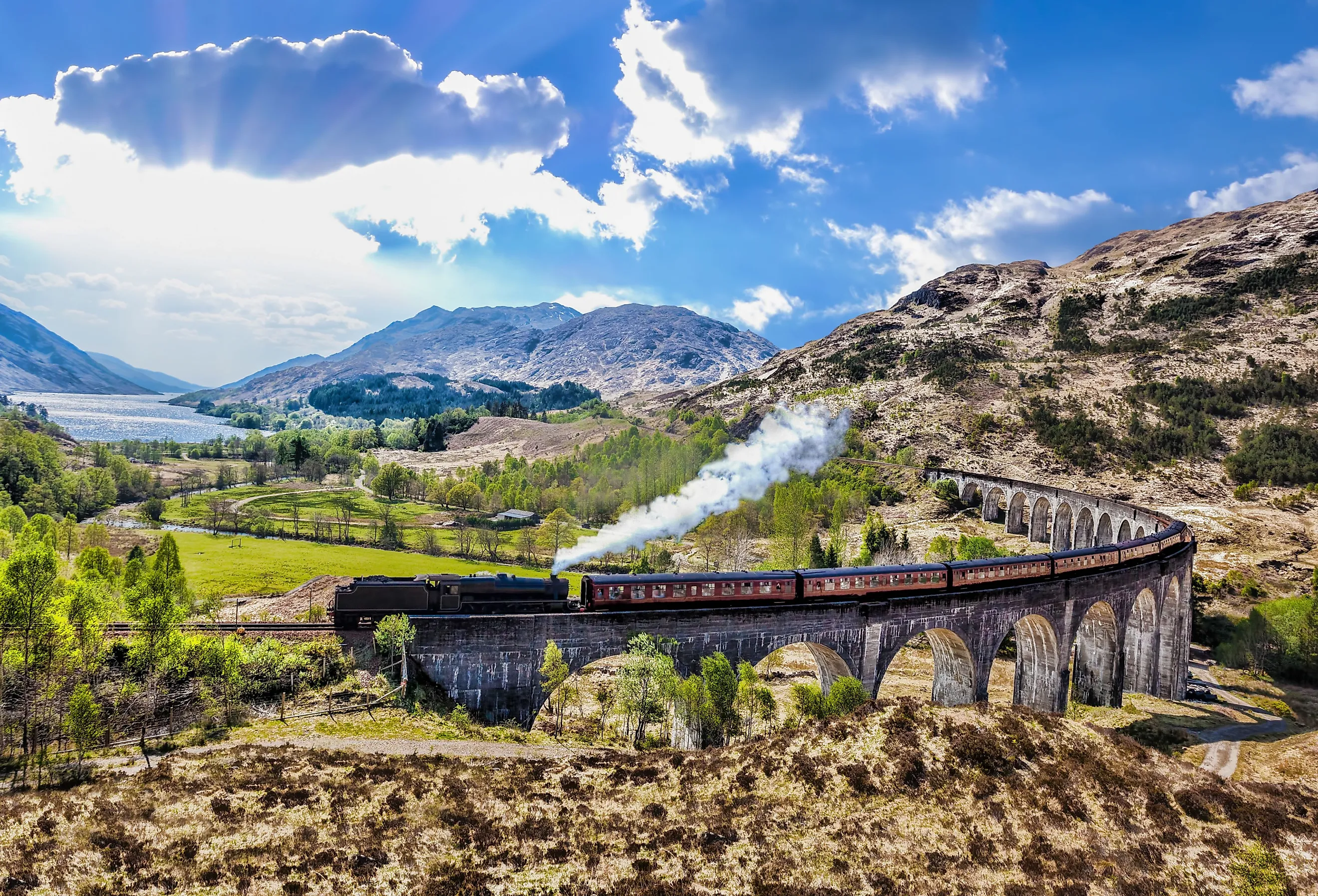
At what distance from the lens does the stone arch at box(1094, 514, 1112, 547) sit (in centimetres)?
7831

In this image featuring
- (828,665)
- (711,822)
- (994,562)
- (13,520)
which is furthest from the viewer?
(13,520)

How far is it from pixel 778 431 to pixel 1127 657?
292 feet

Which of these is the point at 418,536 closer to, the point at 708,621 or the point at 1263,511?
the point at 708,621

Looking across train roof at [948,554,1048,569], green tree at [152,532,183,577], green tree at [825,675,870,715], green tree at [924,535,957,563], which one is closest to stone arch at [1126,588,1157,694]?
train roof at [948,554,1048,569]

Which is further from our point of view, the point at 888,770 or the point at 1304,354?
the point at 1304,354

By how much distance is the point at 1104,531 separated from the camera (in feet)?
262

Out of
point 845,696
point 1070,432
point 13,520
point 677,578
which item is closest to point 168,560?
point 677,578

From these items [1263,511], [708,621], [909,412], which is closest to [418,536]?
[708,621]

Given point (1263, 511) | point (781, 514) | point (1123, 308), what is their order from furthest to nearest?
point (1123, 308)
point (1263, 511)
point (781, 514)

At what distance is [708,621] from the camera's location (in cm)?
3228

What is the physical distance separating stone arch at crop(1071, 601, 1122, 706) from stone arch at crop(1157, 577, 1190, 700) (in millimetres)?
6109

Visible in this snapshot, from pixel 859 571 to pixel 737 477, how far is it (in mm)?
57676

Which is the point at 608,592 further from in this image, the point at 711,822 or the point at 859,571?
the point at 859,571

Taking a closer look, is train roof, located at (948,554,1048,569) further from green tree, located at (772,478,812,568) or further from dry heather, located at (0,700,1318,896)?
green tree, located at (772,478,812,568)
